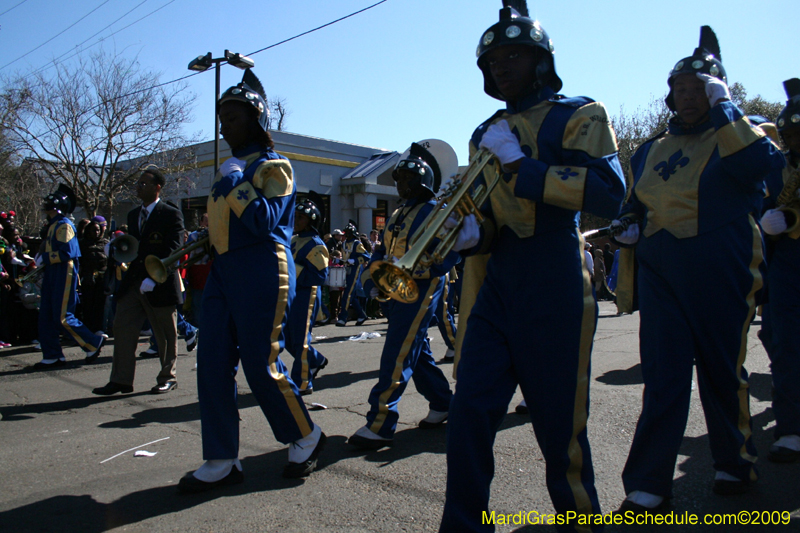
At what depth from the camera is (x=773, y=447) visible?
3.75 meters

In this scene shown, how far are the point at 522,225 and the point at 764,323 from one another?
357 centimetres

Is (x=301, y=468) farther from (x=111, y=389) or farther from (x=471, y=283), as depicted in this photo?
(x=111, y=389)

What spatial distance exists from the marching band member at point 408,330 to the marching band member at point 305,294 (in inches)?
47.8

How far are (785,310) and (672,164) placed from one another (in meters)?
1.54

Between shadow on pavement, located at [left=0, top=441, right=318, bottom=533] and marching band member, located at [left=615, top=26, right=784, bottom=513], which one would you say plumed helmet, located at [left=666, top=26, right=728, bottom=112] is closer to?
marching band member, located at [left=615, top=26, right=784, bottom=513]

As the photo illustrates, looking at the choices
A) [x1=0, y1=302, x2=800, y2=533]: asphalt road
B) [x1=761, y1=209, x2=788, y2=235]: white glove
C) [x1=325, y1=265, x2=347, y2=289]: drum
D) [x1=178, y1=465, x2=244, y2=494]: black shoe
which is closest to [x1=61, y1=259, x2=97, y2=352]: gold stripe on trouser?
[x1=0, y1=302, x2=800, y2=533]: asphalt road

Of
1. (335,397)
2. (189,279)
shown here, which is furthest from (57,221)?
(335,397)

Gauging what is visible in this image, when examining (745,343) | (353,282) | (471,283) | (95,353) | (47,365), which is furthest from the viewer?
(353,282)

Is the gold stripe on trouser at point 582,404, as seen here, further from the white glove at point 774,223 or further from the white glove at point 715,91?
the white glove at point 774,223

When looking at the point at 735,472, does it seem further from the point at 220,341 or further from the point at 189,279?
the point at 189,279

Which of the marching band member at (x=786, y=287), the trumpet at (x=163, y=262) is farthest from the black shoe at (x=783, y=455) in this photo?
the trumpet at (x=163, y=262)

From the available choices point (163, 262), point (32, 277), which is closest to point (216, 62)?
point (32, 277)

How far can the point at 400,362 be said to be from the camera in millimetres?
4184

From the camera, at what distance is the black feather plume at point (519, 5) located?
262 cm
